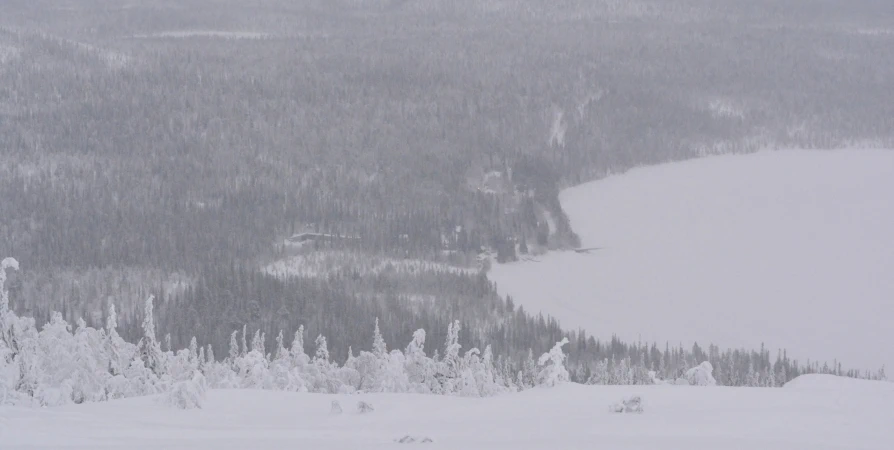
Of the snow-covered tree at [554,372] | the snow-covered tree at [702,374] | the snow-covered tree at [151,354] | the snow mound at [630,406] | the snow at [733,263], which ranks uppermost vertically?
the snow mound at [630,406]

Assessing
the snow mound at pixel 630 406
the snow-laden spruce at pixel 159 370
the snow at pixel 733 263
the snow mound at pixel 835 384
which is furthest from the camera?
the snow at pixel 733 263

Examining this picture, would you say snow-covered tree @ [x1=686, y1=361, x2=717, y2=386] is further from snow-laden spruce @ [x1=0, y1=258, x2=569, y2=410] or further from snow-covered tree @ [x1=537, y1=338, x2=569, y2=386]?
snow-covered tree @ [x1=537, y1=338, x2=569, y2=386]

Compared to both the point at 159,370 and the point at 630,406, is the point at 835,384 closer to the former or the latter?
the point at 630,406

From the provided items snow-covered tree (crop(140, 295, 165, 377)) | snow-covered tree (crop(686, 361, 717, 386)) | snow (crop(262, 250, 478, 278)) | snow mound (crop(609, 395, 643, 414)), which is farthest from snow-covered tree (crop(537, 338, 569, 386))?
snow (crop(262, 250, 478, 278))

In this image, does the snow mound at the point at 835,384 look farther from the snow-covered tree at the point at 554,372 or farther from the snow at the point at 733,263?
the snow at the point at 733,263

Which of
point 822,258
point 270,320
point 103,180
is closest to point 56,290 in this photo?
point 270,320

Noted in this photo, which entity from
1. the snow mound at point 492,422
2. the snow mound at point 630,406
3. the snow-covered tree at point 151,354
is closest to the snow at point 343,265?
the snow-covered tree at point 151,354

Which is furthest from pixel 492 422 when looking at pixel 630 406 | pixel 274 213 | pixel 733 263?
pixel 733 263
